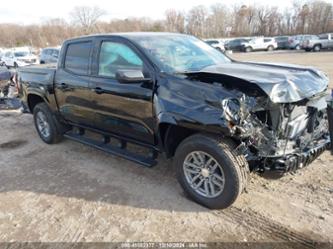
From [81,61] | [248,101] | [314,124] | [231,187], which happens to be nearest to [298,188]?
[314,124]

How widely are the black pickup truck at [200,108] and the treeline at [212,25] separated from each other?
170ft

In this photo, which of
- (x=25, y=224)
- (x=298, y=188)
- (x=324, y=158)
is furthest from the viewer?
(x=324, y=158)

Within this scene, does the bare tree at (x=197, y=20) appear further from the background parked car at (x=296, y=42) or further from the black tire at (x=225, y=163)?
the black tire at (x=225, y=163)

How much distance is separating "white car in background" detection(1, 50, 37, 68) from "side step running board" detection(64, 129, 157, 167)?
22537mm

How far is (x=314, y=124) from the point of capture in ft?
11.7

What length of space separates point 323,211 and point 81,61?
12.2 feet

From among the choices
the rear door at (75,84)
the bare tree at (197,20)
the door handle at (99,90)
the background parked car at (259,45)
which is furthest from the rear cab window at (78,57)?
the bare tree at (197,20)

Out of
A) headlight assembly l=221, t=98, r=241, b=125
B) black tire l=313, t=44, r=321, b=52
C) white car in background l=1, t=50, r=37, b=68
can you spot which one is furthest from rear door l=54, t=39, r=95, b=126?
black tire l=313, t=44, r=321, b=52

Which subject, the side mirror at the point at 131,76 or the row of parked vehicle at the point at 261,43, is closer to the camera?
the side mirror at the point at 131,76

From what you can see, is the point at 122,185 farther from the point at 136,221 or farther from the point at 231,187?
the point at 231,187

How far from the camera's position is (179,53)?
4.14m

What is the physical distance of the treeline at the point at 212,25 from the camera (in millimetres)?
57988

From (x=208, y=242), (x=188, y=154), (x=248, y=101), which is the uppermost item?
(x=248, y=101)

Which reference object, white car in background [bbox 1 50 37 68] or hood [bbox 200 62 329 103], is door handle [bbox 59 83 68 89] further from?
white car in background [bbox 1 50 37 68]
